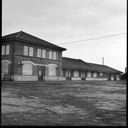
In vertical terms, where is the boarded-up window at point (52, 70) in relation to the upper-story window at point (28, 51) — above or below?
below

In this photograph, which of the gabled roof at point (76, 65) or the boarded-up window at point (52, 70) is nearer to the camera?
the boarded-up window at point (52, 70)

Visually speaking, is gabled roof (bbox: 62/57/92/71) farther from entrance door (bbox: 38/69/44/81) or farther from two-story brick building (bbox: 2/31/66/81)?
entrance door (bbox: 38/69/44/81)

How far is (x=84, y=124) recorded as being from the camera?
4.83 m

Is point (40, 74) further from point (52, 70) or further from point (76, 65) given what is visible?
point (76, 65)

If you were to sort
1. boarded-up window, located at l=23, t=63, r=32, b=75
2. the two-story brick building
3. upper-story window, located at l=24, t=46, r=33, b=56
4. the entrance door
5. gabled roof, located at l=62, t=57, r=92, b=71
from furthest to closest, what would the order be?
gabled roof, located at l=62, t=57, r=92, b=71, the entrance door, upper-story window, located at l=24, t=46, r=33, b=56, boarded-up window, located at l=23, t=63, r=32, b=75, the two-story brick building

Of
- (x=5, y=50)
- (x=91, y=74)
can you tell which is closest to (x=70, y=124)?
(x=5, y=50)

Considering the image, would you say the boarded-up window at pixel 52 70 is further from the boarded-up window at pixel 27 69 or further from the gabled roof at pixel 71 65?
the gabled roof at pixel 71 65

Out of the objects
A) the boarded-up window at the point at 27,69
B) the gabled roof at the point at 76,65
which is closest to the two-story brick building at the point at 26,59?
the boarded-up window at the point at 27,69

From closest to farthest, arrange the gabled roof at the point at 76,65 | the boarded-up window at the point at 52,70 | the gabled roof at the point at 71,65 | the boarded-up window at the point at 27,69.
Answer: the boarded-up window at the point at 27,69, the boarded-up window at the point at 52,70, the gabled roof at the point at 71,65, the gabled roof at the point at 76,65

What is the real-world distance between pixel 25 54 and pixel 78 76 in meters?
19.2

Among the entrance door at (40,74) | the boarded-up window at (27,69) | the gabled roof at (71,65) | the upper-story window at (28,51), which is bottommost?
the entrance door at (40,74)

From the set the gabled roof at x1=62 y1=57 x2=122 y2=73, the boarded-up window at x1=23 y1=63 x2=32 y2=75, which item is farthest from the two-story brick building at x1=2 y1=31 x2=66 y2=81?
the gabled roof at x1=62 y1=57 x2=122 y2=73

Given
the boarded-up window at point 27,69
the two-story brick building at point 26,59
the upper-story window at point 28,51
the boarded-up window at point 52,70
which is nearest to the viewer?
the two-story brick building at point 26,59

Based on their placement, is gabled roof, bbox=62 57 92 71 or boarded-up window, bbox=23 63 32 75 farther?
gabled roof, bbox=62 57 92 71
